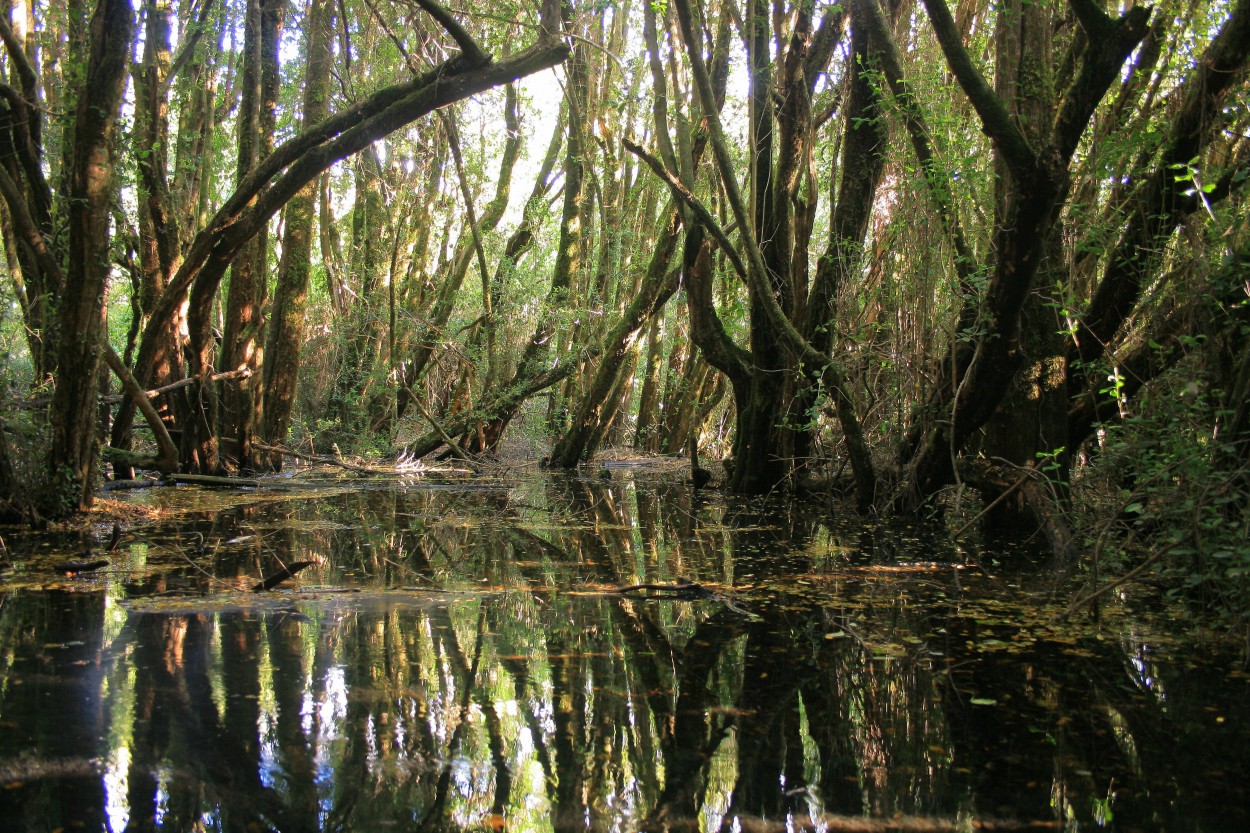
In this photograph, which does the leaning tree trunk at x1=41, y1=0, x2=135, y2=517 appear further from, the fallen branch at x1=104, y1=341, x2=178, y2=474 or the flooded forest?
the fallen branch at x1=104, y1=341, x2=178, y2=474

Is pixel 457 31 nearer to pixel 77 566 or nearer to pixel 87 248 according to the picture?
pixel 87 248

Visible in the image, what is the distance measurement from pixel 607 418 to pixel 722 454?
11.1ft

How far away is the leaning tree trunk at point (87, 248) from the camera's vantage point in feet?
17.7

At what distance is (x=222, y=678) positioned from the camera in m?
2.86

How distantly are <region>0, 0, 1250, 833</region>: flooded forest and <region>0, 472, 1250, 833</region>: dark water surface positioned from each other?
0.02 m

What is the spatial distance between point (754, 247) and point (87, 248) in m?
4.69

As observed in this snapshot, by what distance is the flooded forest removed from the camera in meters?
2.34

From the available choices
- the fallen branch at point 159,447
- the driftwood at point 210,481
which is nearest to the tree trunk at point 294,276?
the driftwood at point 210,481

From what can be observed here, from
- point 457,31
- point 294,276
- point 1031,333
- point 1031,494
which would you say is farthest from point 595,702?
point 294,276

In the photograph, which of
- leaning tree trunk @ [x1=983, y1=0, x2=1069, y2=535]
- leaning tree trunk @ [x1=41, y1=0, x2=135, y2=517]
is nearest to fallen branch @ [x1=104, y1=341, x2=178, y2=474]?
leaning tree trunk @ [x1=41, y1=0, x2=135, y2=517]

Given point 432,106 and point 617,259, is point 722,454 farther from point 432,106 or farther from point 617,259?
point 432,106

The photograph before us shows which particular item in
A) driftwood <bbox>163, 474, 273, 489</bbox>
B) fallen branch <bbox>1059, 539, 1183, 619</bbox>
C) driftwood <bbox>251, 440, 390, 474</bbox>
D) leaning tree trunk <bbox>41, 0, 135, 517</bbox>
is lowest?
fallen branch <bbox>1059, 539, 1183, 619</bbox>

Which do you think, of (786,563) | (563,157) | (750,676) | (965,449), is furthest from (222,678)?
(563,157)

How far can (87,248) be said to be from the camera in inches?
215
